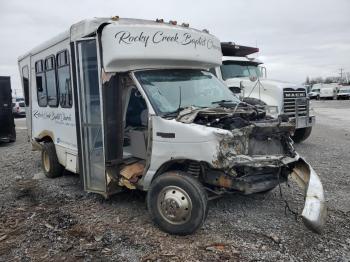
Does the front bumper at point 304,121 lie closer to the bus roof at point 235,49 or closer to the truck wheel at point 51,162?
the bus roof at point 235,49

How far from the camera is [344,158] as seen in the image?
9.81 m

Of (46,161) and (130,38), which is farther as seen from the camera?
(46,161)

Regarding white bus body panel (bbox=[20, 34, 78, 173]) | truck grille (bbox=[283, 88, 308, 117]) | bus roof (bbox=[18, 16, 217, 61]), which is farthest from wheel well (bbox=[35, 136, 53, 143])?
truck grille (bbox=[283, 88, 308, 117])

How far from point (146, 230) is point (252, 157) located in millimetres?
1642

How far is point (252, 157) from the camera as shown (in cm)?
495

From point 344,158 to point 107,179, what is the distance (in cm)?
642

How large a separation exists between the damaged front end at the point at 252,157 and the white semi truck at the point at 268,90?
4.97m

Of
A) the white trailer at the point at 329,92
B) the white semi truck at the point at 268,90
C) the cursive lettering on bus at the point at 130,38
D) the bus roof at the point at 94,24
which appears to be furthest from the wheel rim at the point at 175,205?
the white trailer at the point at 329,92

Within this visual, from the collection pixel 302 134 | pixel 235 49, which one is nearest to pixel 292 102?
pixel 302 134

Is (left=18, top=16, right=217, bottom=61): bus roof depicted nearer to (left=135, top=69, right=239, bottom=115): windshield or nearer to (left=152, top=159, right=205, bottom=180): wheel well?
(left=135, top=69, right=239, bottom=115): windshield

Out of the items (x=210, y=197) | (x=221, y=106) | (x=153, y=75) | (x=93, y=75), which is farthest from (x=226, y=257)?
(x=93, y=75)

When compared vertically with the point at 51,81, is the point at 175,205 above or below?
below

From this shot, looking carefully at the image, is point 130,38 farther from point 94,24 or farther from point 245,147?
point 245,147

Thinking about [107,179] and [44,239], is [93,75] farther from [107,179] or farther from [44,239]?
[44,239]
